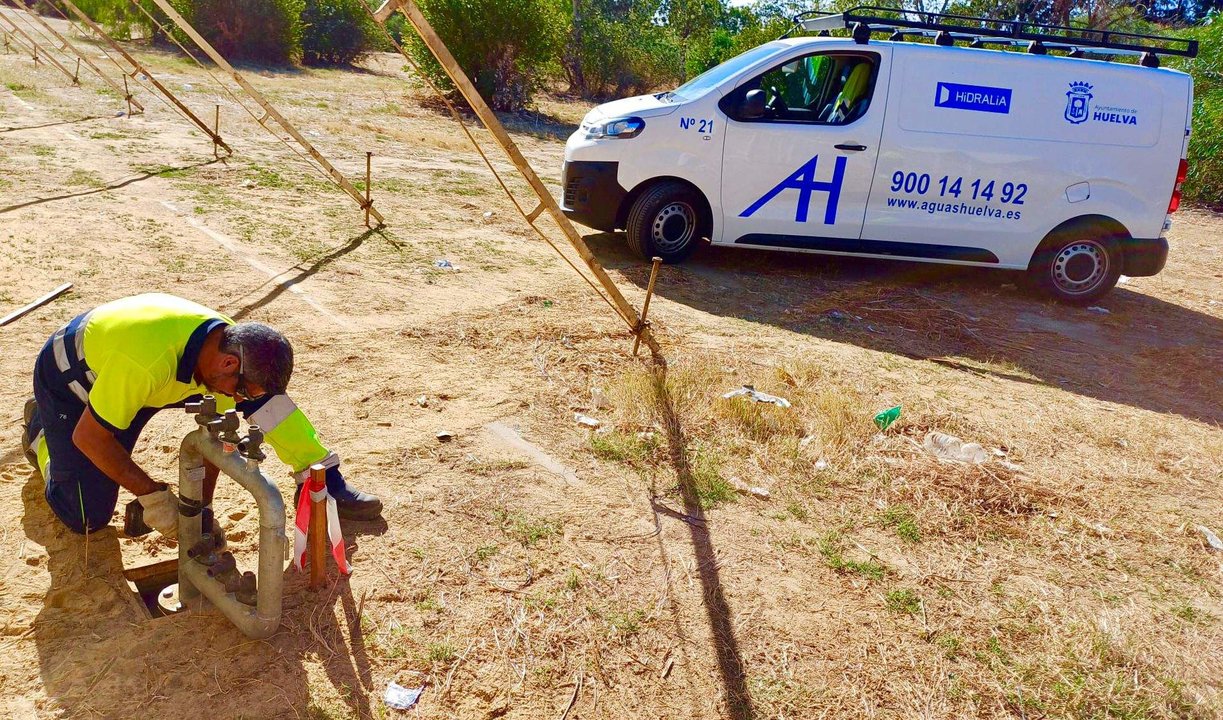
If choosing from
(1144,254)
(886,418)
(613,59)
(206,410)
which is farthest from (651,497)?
(613,59)

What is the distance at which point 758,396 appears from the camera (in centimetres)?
508

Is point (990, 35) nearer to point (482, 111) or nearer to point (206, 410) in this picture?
point (482, 111)

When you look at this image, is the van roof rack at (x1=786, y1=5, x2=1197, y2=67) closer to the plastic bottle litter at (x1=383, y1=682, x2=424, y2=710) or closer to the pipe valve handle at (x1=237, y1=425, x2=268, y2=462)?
the pipe valve handle at (x1=237, y1=425, x2=268, y2=462)

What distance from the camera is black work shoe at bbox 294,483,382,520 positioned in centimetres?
363

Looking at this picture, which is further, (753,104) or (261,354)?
(753,104)

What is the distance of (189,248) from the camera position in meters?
6.84

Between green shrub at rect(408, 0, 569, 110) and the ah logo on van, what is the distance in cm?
1154

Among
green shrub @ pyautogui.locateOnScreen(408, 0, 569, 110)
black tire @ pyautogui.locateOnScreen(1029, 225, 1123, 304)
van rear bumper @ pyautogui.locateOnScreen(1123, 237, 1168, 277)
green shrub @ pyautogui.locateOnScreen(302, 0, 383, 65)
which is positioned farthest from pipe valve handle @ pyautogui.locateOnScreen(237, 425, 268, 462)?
green shrub @ pyautogui.locateOnScreen(302, 0, 383, 65)

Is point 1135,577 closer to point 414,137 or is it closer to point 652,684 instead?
point 652,684

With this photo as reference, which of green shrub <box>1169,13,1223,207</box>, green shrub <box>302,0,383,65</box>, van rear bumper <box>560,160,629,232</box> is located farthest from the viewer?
green shrub <box>302,0,383,65</box>

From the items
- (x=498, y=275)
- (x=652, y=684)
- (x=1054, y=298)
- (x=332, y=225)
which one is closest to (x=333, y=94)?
(x=332, y=225)

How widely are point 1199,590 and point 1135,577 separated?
253 millimetres

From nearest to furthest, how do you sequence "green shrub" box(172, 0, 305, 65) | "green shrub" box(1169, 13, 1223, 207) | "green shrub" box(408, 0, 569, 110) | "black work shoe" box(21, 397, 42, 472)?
"black work shoe" box(21, 397, 42, 472) < "green shrub" box(1169, 13, 1223, 207) < "green shrub" box(408, 0, 569, 110) < "green shrub" box(172, 0, 305, 65)

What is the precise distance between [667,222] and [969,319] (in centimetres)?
270
